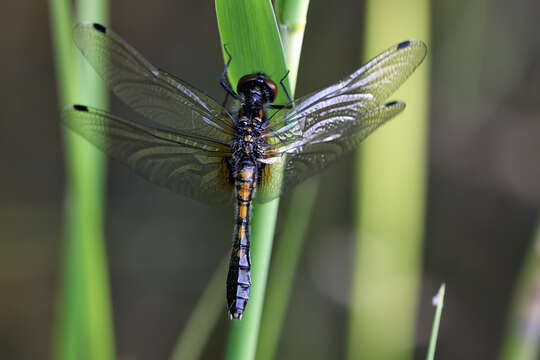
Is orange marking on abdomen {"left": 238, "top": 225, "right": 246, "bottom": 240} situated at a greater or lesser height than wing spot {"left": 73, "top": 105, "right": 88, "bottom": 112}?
lesser

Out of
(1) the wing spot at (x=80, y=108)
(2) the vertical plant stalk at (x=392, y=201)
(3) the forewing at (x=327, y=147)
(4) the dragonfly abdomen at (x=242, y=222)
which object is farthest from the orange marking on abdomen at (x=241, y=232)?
(1) the wing spot at (x=80, y=108)

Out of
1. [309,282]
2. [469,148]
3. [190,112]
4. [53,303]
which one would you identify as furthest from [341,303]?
Result: [190,112]

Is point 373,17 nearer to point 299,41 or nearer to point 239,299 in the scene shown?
point 299,41

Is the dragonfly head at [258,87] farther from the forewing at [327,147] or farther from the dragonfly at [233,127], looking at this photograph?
the forewing at [327,147]

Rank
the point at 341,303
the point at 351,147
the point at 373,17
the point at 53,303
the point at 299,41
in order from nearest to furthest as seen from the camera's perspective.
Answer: the point at 299,41 → the point at 351,147 → the point at 373,17 → the point at 341,303 → the point at 53,303

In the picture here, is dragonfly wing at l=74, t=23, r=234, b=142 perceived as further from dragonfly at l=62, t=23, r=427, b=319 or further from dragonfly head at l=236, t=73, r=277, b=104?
dragonfly head at l=236, t=73, r=277, b=104

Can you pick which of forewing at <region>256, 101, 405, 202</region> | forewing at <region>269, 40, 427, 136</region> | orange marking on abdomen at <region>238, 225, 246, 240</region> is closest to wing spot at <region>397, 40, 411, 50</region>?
forewing at <region>269, 40, 427, 136</region>

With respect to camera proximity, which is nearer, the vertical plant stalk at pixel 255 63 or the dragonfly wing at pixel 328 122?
the vertical plant stalk at pixel 255 63
